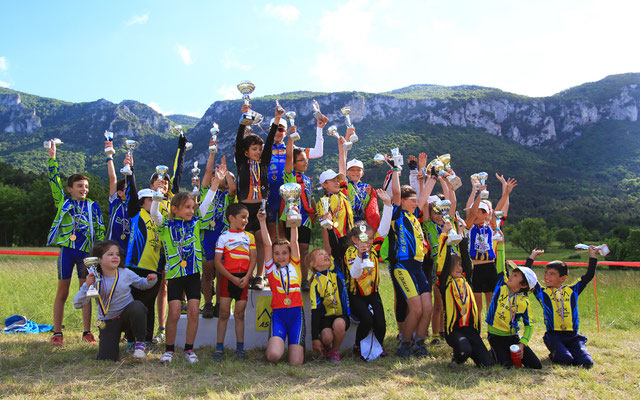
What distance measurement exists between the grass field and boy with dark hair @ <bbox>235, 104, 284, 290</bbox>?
1498 millimetres

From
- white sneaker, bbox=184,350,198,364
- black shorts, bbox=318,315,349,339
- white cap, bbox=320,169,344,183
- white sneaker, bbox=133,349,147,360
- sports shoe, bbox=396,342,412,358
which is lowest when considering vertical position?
sports shoe, bbox=396,342,412,358

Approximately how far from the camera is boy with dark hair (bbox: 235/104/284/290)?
5672 millimetres

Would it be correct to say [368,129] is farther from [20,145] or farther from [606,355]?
[606,355]

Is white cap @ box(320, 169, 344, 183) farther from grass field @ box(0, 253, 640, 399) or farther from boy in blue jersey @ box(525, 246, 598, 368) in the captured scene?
boy in blue jersey @ box(525, 246, 598, 368)

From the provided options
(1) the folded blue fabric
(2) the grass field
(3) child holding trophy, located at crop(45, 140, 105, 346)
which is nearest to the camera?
(2) the grass field

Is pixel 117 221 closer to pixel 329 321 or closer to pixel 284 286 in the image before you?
pixel 284 286

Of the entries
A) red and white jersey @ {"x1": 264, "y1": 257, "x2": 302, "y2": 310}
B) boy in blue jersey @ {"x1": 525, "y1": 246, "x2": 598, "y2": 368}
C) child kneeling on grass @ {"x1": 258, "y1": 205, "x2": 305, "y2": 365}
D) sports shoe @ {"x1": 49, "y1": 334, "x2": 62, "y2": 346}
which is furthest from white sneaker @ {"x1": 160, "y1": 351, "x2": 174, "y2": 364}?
boy in blue jersey @ {"x1": 525, "y1": 246, "x2": 598, "y2": 368}

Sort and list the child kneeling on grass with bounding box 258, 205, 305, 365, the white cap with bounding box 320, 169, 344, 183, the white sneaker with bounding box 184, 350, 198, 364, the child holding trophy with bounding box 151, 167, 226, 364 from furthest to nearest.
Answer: the white cap with bounding box 320, 169, 344, 183 < the child kneeling on grass with bounding box 258, 205, 305, 365 < the child holding trophy with bounding box 151, 167, 226, 364 < the white sneaker with bounding box 184, 350, 198, 364

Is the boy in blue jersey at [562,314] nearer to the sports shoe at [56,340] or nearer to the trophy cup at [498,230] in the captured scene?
the trophy cup at [498,230]

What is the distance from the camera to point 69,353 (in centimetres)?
502

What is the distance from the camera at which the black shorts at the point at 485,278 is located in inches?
242

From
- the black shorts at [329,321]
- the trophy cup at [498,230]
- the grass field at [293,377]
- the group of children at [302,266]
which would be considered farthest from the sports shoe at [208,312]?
the trophy cup at [498,230]

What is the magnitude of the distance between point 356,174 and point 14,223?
42351mm

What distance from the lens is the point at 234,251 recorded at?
4980 mm
